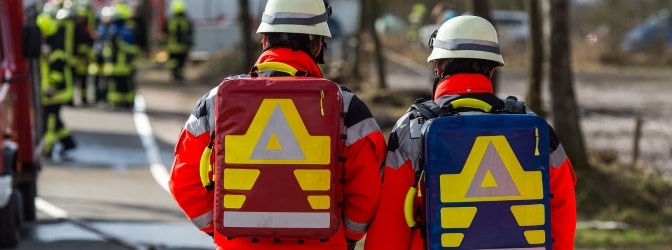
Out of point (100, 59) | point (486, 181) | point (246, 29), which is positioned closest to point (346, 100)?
point (486, 181)

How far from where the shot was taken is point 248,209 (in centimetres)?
510

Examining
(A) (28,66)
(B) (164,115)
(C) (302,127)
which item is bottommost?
(B) (164,115)

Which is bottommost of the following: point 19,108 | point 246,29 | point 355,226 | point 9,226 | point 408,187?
point 246,29

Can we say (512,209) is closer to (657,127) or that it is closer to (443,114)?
(443,114)

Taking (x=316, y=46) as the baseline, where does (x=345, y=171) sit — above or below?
below

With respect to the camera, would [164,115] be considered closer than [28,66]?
No

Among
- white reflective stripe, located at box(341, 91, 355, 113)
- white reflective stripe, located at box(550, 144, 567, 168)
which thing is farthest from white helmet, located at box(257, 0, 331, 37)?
white reflective stripe, located at box(550, 144, 567, 168)

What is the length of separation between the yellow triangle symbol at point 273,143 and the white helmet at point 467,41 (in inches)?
26.5

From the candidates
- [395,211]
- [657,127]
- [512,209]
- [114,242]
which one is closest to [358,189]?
[395,211]

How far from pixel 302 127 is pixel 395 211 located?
44 cm

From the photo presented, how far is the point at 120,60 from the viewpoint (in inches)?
959

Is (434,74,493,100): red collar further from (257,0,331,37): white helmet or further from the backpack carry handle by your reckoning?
the backpack carry handle

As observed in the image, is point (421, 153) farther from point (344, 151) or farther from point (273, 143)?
point (273, 143)

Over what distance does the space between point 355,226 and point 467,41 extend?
30.3 inches
